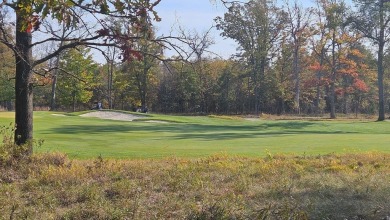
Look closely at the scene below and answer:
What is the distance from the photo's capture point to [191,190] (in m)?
6.85

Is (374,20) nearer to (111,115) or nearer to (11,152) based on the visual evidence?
(111,115)

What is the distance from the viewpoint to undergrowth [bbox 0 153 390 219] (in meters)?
5.62

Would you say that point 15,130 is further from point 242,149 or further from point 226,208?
point 242,149

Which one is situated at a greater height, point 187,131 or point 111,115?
point 111,115

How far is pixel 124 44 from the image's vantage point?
412cm

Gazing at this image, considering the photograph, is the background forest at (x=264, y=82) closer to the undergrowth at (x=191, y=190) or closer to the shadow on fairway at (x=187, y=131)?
→ the shadow on fairway at (x=187, y=131)

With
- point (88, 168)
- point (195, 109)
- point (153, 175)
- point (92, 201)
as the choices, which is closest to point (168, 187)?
point (153, 175)

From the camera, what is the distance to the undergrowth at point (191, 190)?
562 centimetres

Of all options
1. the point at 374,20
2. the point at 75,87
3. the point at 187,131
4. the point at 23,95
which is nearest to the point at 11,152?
the point at 23,95

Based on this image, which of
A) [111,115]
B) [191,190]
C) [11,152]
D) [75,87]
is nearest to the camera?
[191,190]

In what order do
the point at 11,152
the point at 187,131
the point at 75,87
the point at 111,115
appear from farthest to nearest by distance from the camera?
1. the point at 75,87
2. the point at 111,115
3. the point at 187,131
4. the point at 11,152

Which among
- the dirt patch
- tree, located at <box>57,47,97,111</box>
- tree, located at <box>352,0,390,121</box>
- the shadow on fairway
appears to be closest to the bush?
the shadow on fairway

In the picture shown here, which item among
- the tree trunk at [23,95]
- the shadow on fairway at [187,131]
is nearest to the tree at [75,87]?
the shadow on fairway at [187,131]

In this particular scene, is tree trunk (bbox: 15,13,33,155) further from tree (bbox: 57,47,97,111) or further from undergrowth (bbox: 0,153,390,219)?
tree (bbox: 57,47,97,111)
